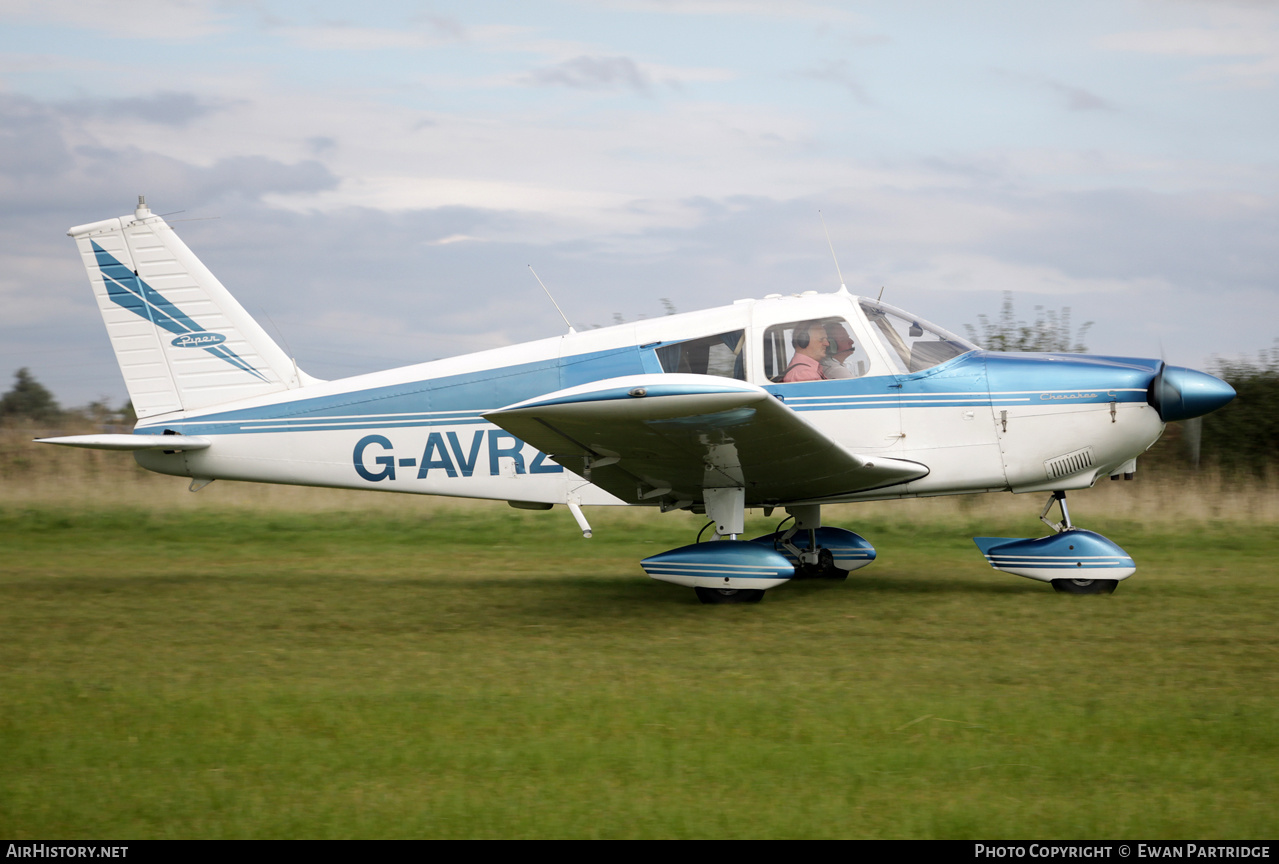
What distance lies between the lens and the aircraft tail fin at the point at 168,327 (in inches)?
326

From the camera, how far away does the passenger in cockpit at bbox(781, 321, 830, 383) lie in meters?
7.17

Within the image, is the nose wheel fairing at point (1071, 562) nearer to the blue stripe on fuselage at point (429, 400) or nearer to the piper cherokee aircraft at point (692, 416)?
the piper cherokee aircraft at point (692, 416)

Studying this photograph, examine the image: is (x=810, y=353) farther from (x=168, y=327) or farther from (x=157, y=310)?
(x=157, y=310)

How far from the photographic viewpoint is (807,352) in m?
7.19

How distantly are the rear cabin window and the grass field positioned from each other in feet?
5.51

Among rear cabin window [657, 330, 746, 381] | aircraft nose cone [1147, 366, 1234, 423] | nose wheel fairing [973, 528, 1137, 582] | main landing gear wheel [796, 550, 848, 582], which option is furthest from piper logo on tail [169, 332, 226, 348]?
aircraft nose cone [1147, 366, 1234, 423]

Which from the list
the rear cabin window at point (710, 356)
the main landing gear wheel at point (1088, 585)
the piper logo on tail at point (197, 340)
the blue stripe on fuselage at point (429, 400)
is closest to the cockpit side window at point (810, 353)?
the rear cabin window at point (710, 356)

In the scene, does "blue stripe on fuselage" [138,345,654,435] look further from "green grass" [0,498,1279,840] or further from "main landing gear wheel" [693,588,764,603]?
"main landing gear wheel" [693,588,764,603]

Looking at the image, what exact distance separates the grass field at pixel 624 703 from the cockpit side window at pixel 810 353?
1.63 m

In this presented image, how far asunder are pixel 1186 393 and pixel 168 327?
7720mm

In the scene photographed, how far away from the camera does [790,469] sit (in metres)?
6.81

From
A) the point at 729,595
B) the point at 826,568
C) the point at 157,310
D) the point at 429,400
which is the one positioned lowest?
the point at 826,568

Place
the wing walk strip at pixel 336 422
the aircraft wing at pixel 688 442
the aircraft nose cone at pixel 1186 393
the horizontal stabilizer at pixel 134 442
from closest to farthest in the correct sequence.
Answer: the aircraft wing at pixel 688 442 → the aircraft nose cone at pixel 1186 393 → the horizontal stabilizer at pixel 134 442 → the wing walk strip at pixel 336 422

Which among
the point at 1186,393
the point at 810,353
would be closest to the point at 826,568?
the point at 810,353
